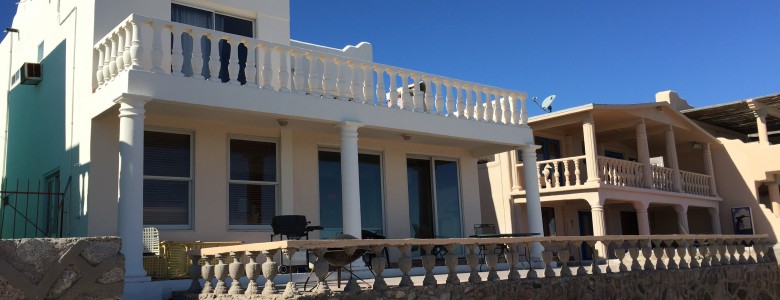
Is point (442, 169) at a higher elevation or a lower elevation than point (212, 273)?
higher

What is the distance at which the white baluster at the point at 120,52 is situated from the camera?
9.78 metres

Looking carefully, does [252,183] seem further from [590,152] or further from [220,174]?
[590,152]

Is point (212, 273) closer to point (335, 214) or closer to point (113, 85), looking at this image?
point (113, 85)

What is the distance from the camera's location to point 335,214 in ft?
43.8

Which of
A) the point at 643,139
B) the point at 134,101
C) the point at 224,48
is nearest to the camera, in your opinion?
the point at 134,101

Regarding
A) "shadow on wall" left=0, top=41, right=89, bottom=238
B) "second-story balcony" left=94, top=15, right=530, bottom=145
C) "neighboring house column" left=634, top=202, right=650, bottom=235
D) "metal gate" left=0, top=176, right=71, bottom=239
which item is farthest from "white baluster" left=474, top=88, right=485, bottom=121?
"neighboring house column" left=634, top=202, right=650, bottom=235

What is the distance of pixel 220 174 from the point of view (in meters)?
11.8

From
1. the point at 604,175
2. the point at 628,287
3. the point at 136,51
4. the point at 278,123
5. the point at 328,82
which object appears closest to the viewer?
the point at 136,51

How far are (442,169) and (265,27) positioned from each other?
194 inches

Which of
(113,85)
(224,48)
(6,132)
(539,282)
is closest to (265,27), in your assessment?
(224,48)

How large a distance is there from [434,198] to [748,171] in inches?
578

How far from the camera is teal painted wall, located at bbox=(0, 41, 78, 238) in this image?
12062 mm

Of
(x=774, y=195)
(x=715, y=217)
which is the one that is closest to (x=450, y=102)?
(x=715, y=217)

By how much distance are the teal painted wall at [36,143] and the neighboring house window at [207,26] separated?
2.05 metres
